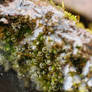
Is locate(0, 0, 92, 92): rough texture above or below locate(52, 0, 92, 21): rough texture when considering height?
below

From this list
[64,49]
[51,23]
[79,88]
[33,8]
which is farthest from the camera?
[33,8]

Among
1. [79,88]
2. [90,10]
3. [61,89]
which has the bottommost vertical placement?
[61,89]

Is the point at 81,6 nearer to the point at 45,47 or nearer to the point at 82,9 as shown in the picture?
the point at 82,9

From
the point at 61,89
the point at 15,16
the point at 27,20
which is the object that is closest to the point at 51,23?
the point at 27,20

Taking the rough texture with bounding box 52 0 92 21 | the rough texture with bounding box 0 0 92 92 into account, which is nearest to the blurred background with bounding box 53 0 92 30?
the rough texture with bounding box 52 0 92 21

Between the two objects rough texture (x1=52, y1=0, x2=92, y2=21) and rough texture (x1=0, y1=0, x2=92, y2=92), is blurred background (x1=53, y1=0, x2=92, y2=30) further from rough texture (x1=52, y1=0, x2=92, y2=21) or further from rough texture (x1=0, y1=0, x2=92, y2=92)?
rough texture (x1=0, y1=0, x2=92, y2=92)

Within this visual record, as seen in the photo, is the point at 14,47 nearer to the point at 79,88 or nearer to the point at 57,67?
the point at 57,67

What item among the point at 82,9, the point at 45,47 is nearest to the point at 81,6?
the point at 82,9

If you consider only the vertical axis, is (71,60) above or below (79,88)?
above
